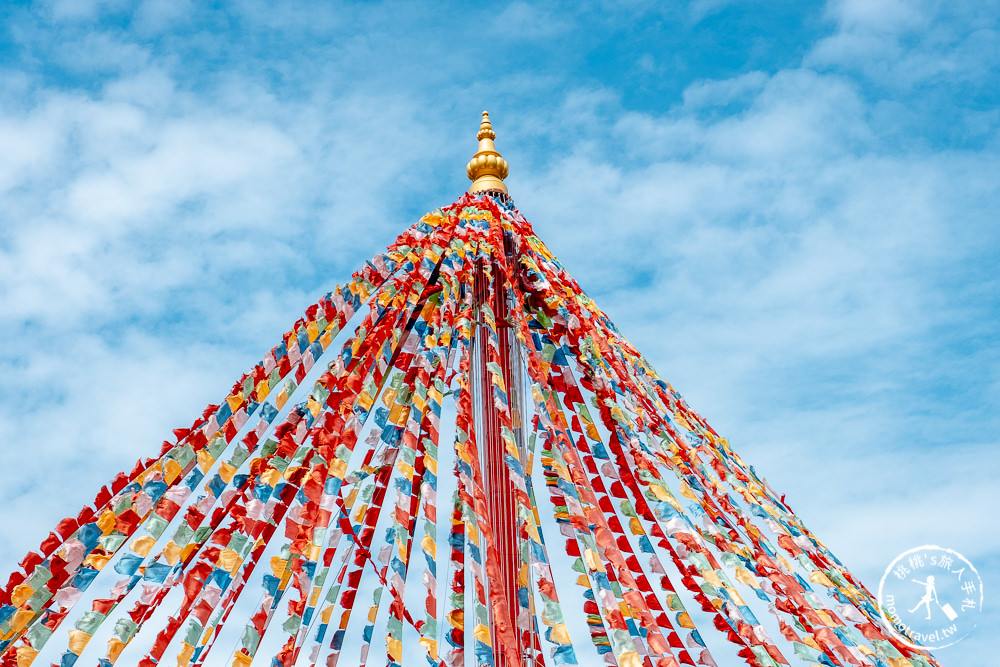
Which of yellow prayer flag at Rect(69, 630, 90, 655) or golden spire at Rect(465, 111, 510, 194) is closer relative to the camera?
yellow prayer flag at Rect(69, 630, 90, 655)

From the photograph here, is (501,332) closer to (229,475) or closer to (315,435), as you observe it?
(315,435)

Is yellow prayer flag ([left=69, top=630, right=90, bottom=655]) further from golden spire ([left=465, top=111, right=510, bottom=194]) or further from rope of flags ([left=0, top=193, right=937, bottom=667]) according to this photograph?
golden spire ([left=465, top=111, right=510, bottom=194])

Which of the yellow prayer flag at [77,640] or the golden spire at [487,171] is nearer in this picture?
the yellow prayer flag at [77,640]

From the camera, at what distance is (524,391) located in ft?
18.6

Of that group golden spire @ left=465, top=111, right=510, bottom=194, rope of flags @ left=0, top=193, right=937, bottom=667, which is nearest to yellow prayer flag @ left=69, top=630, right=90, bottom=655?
rope of flags @ left=0, top=193, right=937, bottom=667

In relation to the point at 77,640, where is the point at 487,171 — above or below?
above

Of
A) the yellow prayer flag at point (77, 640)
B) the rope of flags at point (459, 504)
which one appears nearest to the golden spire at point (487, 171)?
the rope of flags at point (459, 504)

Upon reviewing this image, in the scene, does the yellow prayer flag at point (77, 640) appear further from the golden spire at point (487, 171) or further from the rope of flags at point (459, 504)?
the golden spire at point (487, 171)

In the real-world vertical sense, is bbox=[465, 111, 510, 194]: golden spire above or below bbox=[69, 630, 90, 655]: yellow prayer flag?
above

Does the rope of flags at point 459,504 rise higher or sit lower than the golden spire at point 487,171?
lower

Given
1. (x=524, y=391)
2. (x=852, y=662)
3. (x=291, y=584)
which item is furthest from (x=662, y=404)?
(x=291, y=584)

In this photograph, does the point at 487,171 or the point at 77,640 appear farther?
the point at 487,171

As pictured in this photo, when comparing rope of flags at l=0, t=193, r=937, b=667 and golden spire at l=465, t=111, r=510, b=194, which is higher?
golden spire at l=465, t=111, r=510, b=194

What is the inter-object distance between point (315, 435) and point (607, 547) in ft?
5.20
